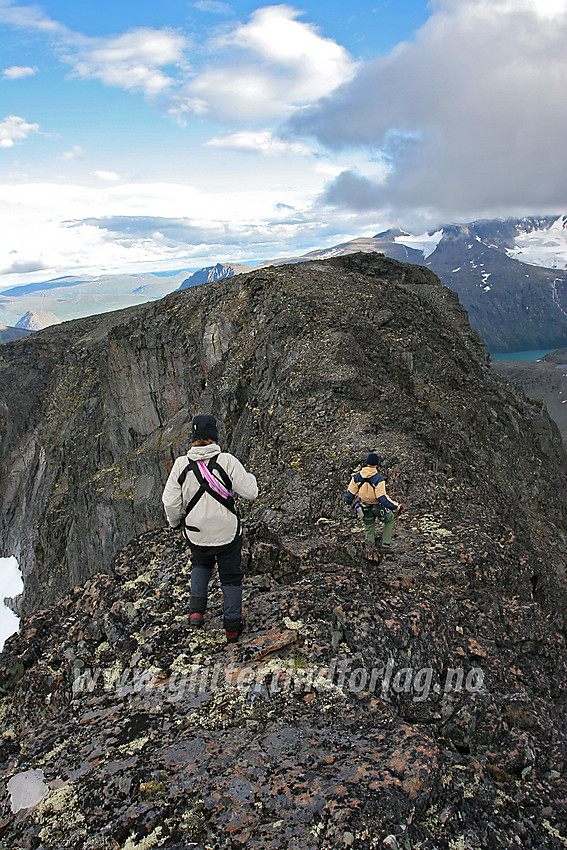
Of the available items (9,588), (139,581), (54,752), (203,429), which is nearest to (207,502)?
(203,429)

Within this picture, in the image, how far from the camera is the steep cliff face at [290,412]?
19078 mm

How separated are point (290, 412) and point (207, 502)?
15542 mm

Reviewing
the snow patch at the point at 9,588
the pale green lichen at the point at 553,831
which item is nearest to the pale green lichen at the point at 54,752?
the pale green lichen at the point at 553,831

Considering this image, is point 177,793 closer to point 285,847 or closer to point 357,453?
point 285,847

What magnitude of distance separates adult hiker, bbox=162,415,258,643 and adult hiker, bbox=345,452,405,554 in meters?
4.95

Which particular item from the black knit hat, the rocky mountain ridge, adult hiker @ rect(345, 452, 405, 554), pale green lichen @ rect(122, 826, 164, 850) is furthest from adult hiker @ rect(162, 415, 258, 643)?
adult hiker @ rect(345, 452, 405, 554)

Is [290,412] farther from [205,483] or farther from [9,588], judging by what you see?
[9,588]

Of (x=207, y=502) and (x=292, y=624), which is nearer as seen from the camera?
(x=207, y=502)

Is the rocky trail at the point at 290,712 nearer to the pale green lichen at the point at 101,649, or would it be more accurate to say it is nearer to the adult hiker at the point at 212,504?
the pale green lichen at the point at 101,649

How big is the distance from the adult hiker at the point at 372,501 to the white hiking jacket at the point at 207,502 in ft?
16.3

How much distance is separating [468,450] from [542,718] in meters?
15.7

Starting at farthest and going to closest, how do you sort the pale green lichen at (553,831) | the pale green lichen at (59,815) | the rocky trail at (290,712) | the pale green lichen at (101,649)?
1. the pale green lichen at (101,649)
2. the pale green lichen at (553,831)
3. the rocky trail at (290,712)
4. the pale green lichen at (59,815)

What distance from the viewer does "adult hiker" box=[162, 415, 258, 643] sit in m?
7.59

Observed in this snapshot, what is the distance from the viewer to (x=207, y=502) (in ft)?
24.8
